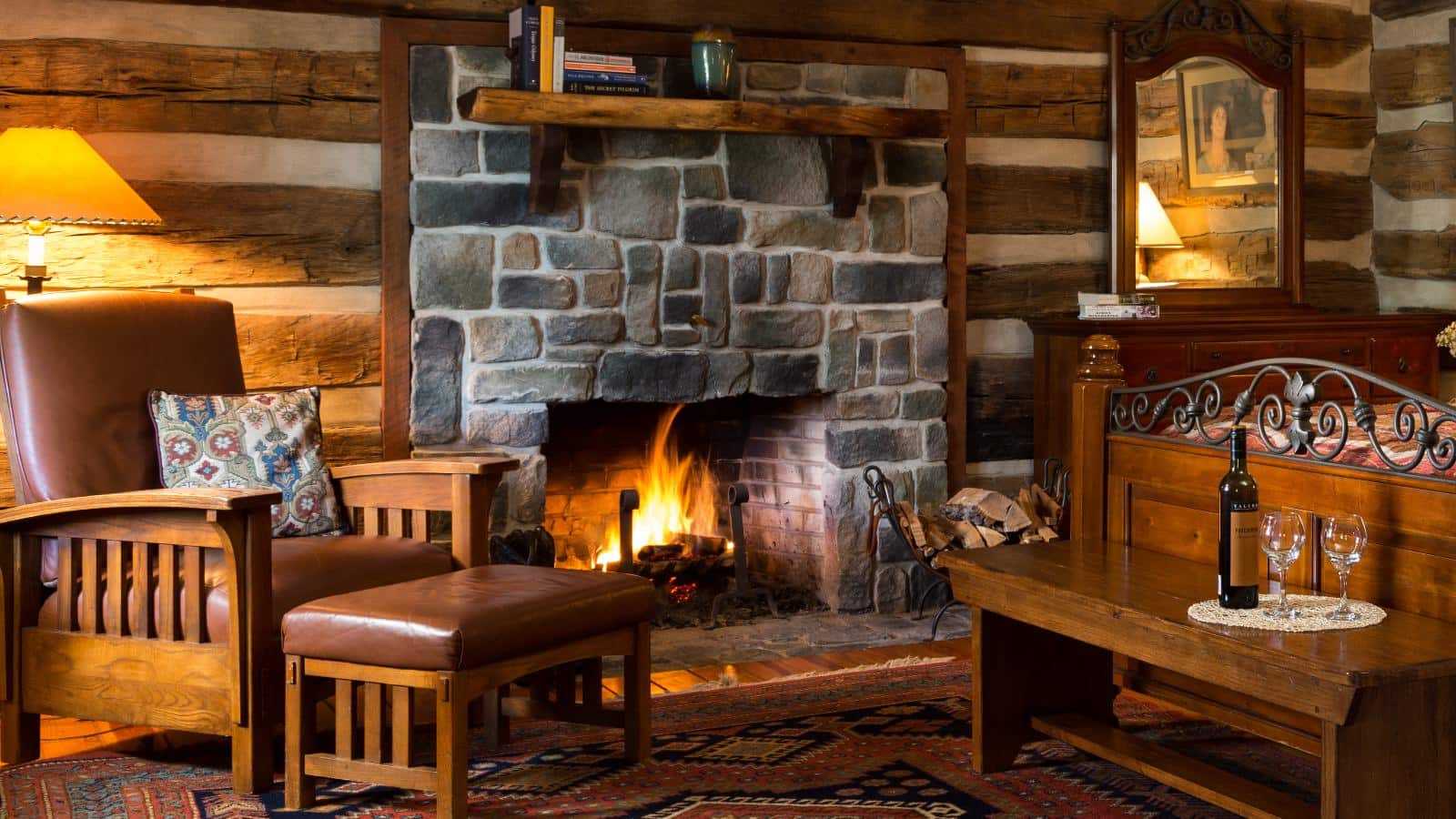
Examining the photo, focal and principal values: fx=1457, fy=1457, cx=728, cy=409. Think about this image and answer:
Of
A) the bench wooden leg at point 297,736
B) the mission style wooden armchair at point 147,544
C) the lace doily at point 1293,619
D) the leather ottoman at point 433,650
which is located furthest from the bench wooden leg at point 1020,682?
the bench wooden leg at point 297,736

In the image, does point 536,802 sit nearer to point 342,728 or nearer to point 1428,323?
point 342,728

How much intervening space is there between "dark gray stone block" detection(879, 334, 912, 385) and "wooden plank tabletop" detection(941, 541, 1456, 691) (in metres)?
1.56

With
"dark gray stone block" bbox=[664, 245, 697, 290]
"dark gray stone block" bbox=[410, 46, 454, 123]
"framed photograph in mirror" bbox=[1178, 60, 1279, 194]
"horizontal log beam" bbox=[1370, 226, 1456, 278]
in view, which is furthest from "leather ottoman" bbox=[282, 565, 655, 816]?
"horizontal log beam" bbox=[1370, 226, 1456, 278]

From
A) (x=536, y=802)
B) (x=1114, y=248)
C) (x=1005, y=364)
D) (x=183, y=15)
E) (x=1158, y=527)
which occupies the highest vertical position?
(x=183, y=15)

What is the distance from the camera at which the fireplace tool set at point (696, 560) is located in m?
4.70

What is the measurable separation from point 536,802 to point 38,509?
128 cm

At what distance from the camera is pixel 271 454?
140 inches

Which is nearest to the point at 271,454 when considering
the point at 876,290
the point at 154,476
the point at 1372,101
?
the point at 154,476

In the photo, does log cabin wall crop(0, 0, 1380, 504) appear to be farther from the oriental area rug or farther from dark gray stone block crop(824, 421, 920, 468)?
the oriental area rug

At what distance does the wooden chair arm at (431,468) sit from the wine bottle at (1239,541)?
1761 millimetres

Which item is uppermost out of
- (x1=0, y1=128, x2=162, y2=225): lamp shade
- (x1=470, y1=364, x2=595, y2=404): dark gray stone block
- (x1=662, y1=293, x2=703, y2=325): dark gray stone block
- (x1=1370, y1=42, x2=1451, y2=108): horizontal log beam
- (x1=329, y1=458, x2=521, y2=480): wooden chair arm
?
(x1=1370, y1=42, x2=1451, y2=108): horizontal log beam

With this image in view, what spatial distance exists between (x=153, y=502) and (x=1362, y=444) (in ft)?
8.01

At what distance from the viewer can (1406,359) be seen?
5.16m

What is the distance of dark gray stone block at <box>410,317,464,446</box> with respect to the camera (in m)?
4.27
